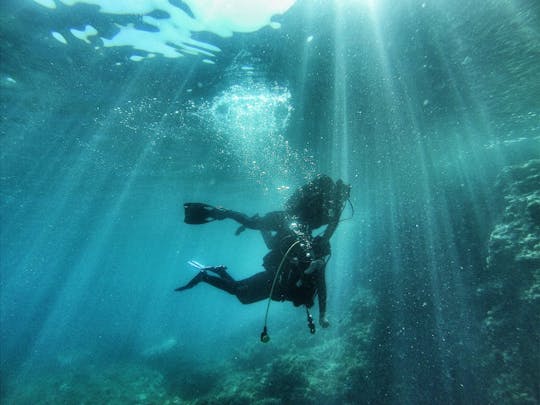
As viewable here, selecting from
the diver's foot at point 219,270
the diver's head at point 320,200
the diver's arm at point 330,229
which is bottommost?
the diver's foot at point 219,270

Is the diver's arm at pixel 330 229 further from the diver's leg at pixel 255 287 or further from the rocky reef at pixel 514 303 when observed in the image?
the rocky reef at pixel 514 303

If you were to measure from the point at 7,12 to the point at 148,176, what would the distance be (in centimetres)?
1554

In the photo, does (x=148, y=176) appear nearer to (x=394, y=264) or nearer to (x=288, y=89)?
(x=288, y=89)

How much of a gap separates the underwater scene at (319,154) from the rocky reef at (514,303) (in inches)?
2.1

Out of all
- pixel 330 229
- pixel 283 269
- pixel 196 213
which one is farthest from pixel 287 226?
pixel 196 213

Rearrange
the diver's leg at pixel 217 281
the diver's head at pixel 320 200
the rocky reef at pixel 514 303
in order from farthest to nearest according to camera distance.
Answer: the rocky reef at pixel 514 303, the diver's leg at pixel 217 281, the diver's head at pixel 320 200

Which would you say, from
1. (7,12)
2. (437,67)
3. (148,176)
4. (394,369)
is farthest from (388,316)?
(148,176)

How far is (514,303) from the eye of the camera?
947 centimetres

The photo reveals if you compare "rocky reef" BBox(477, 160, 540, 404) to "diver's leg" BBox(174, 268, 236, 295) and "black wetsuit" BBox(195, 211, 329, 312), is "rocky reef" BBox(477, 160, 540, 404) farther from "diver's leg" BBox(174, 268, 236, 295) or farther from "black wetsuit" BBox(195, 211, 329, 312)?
"diver's leg" BBox(174, 268, 236, 295)

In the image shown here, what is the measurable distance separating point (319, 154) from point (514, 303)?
1263 cm

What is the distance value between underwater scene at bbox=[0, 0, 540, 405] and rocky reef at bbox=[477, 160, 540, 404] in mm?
54

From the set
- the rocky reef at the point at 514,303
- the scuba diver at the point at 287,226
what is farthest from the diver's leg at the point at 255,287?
the rocky reef at the point at 514,303

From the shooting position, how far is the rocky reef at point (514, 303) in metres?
8.52

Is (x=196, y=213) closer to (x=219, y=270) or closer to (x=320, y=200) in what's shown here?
(x=219, y=270)
